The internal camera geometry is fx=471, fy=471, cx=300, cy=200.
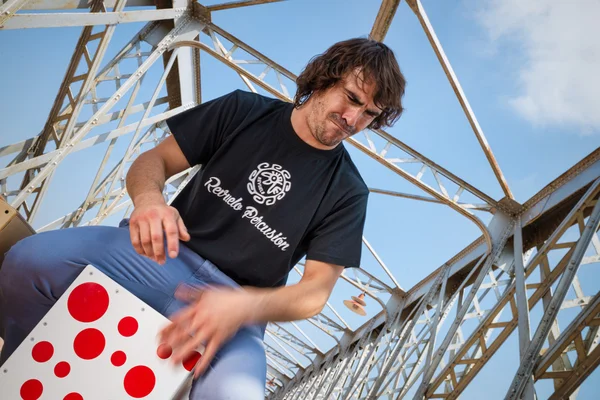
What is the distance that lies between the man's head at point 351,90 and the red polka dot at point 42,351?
4.52ft

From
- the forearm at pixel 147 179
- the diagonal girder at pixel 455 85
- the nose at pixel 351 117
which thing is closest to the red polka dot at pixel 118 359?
the forearm at pixel 147 179

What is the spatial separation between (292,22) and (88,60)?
3.13 m

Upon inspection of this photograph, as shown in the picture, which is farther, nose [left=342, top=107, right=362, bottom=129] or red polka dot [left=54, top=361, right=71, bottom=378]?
nose [left=342, top=107, right=362, bottom=129]

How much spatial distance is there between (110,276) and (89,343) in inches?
9.4

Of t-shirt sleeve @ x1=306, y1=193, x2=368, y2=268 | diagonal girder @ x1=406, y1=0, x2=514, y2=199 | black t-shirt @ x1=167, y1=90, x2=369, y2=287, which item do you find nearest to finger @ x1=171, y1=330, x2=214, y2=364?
black t-shirt @ x1=167, y1=90, x2=369, y2=287

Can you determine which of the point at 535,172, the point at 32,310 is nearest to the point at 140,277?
the point at 32,310

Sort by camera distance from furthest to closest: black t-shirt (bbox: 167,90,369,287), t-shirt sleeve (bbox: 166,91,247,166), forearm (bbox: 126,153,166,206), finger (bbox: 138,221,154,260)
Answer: t-shirt sleeve (bbox: 166,91,247,166) < black t-shirt (bbox: 167,90,369,287) < forearm (bbox: 126,153,166,206) < finger (bbox: 138,221,154,260)

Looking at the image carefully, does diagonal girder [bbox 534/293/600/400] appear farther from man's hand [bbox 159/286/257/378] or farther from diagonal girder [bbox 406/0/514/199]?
man's hand [bbox 159/286/257/378]

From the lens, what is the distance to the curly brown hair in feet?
7.66

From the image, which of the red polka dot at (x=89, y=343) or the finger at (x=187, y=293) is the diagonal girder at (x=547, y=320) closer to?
the finger at (x=187, y=293)

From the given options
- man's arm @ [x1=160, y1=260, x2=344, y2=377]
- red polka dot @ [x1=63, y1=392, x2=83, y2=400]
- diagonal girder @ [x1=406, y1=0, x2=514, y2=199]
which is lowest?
red polka dot @ [x1=63, y1=392, x2=83, y2=400]

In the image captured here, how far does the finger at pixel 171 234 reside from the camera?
4.67 feet

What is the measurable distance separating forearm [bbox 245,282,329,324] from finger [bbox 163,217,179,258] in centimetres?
29

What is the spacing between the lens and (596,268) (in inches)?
179
